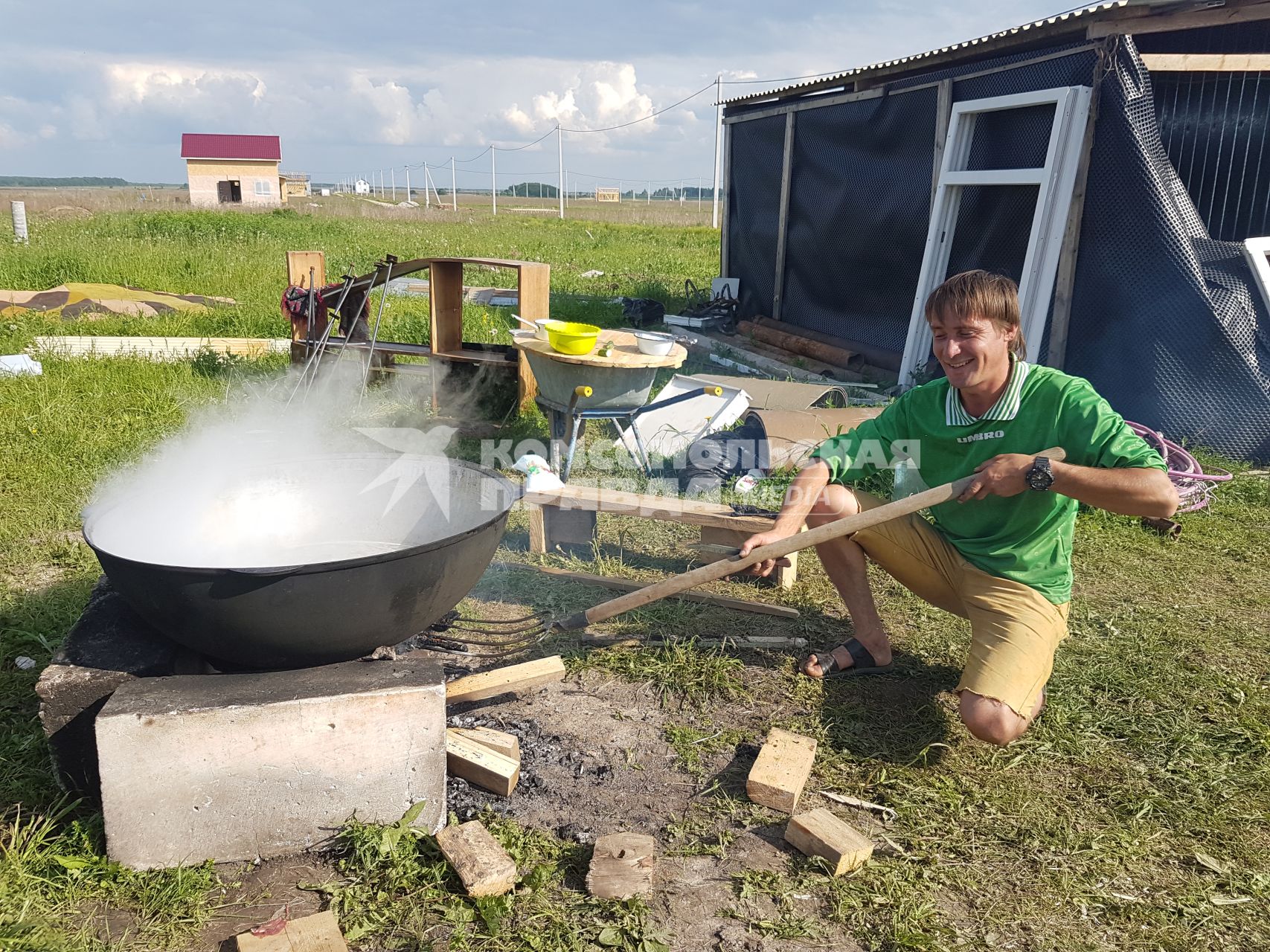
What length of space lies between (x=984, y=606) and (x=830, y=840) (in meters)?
1.00

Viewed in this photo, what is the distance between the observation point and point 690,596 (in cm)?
372

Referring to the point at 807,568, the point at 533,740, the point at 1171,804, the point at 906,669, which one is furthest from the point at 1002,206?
the point at 533,740

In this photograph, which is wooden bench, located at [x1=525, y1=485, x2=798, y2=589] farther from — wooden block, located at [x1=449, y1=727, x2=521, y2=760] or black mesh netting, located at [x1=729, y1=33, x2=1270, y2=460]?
black mesh netting, located at [x1=729, y1=33, x2=1270, y2=460]

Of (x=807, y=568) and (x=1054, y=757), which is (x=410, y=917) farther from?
(x=807, y=568)

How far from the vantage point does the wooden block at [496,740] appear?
2551mm

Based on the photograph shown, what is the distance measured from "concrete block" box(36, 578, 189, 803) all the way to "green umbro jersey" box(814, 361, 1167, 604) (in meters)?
2.14

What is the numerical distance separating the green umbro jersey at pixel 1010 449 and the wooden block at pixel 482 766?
56.1 inches

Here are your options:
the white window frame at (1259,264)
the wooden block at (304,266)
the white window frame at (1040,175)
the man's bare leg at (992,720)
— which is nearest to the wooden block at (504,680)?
the man's bare leg at (992,720)

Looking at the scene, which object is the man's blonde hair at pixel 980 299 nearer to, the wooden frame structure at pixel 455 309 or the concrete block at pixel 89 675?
the concrete block at pixel 89 675

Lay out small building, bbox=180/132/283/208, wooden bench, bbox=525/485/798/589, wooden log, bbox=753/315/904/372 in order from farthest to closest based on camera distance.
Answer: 1. small building, bbox=180/132/283/208
2. wooden log, bbox=753/315/904/372
3. wooden bench, bbox=525/485/798/589

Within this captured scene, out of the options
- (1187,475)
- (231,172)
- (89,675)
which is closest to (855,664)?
(89,675)

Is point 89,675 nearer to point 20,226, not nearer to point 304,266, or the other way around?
point 304,266

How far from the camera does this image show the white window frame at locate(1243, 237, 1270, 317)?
210 inches

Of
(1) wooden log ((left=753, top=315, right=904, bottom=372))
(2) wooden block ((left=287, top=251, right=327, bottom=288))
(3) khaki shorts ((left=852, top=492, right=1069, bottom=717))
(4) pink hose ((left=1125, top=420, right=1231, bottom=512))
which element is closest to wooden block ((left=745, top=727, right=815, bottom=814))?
(3) khaki shorts ((left=852, top=492, right=1069, bottom=717))
